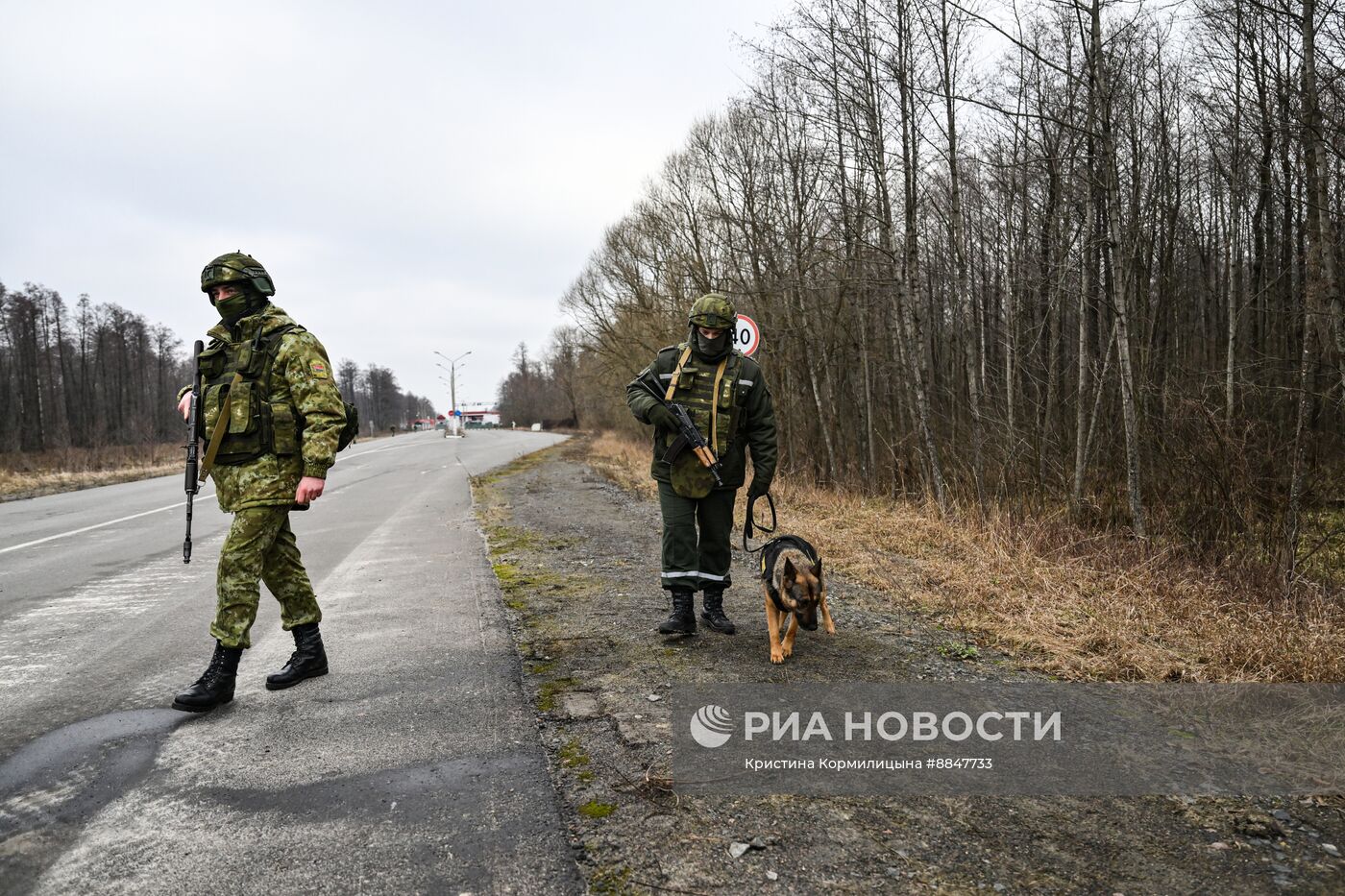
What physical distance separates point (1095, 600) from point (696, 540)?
3018 mm

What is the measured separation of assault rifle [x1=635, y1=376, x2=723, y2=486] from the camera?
14.9 feet

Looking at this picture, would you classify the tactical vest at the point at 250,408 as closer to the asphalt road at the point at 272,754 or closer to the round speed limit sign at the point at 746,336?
the asphalt road at the point at 272,754

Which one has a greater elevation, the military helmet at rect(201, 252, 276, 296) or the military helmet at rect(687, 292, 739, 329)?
the military helmet at rect(201, 252, 276, 296)

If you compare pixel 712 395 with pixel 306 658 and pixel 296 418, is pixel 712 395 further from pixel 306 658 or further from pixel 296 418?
pixel 306 658

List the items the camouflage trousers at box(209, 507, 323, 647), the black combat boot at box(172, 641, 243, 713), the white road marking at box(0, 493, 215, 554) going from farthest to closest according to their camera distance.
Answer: the white road marking at box(0, 493, 215, 554)
the camouflage trousers at box(209, 507, 323, 647)
the black combat boot at box(172, 641, 243, 713)

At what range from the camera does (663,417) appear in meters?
4.63

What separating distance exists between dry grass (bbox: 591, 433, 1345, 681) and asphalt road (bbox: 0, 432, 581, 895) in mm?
2947

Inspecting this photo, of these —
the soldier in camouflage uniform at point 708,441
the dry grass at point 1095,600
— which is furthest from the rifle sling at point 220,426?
the dry grass at point 1095,600

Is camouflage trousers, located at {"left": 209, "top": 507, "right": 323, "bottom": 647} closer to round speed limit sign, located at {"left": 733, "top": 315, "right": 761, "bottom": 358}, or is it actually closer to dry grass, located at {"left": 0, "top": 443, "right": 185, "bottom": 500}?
round speed limit sign, located at {"left": 733, "top": 315, "right": 761, "bottom": 358}

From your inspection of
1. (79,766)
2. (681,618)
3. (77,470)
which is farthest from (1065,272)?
(77,470)

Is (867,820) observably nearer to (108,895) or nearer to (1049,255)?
(108,895)

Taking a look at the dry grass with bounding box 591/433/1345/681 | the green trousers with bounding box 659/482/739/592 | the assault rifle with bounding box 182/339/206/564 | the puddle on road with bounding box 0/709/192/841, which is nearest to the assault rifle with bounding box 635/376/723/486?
the green trousers with bounding box 659/482/739/592

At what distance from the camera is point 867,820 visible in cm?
246

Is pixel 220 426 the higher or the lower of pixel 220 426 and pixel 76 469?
the higher
